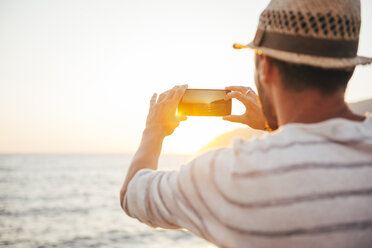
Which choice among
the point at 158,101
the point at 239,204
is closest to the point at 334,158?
the point at 239,204

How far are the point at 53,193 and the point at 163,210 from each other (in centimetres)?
2675

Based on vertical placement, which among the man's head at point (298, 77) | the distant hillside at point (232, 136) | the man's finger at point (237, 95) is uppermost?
the man's head at point (298, 77)

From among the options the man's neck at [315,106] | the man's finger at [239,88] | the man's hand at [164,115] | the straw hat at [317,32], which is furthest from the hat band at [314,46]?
the man's finger at [239,88]

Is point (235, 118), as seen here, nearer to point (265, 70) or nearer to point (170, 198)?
point (265, 70)

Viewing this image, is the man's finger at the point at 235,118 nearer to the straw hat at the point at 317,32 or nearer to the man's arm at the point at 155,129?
the man's arm at the point at 155,129

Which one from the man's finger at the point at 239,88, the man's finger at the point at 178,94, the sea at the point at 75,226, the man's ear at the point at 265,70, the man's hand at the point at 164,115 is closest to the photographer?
the man's ear at the point at 265,70

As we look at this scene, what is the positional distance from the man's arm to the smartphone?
438 mm

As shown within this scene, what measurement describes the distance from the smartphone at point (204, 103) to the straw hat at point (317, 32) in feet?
3.82

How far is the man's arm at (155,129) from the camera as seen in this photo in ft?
5.28

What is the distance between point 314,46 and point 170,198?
32.5 inches

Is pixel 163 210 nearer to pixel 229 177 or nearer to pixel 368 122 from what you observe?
pixel 229 177

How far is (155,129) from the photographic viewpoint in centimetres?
178

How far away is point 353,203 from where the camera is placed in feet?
3.68

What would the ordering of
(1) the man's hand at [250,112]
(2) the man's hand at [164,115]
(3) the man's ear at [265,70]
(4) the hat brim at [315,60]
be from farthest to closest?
(1) the man's hand at [250,112] < (2) the man's hand at [164,115] < (3) the man's ear at [265,70] < (4) the hat brim at [315,60]
